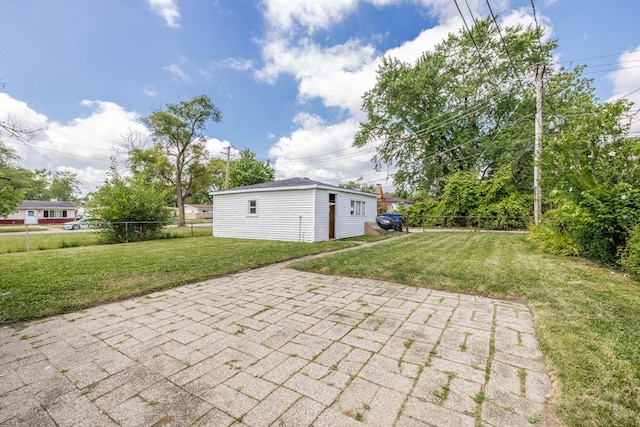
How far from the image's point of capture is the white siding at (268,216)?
36.0ft

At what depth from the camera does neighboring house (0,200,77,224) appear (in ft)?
105

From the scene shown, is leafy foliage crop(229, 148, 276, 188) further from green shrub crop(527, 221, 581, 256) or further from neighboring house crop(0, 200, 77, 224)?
green shrub crop(527, 221, 581, 256)

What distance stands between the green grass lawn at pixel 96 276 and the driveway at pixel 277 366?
0.49 m

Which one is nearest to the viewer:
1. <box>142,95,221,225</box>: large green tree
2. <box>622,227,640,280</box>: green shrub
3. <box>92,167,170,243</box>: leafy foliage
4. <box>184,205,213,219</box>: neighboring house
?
<box>622,227,640,280</box>: green shrub

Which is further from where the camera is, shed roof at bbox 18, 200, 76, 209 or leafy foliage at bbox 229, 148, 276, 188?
shed roof at bbox 18, 200, 76, 209

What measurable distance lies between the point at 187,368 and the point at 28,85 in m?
13.8

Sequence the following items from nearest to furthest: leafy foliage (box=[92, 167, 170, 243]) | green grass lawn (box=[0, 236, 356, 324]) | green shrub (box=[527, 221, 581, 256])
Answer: green grass lawn (box=[0, 236, 356, 324]), green shrub (box=[527, 221, 581, 256]), leafy foliage (box=[92, 167, 170, 243])

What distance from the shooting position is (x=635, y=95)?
26.2 ft

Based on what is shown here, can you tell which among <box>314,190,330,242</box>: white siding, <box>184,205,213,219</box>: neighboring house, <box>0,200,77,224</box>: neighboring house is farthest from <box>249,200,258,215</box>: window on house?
<box>184,205,213,219</box>: neighboring house

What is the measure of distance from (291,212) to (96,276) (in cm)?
709

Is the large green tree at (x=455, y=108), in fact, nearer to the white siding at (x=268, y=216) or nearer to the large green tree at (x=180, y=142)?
the white siding at (x=268, y=216)

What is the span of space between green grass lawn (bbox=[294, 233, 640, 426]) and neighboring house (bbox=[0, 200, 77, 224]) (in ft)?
141

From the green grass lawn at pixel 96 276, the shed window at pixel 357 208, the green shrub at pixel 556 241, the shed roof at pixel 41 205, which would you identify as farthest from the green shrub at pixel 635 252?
the shed roof at pixel 41 205

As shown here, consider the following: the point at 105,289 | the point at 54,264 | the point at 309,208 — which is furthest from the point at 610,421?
the point at 309,208
